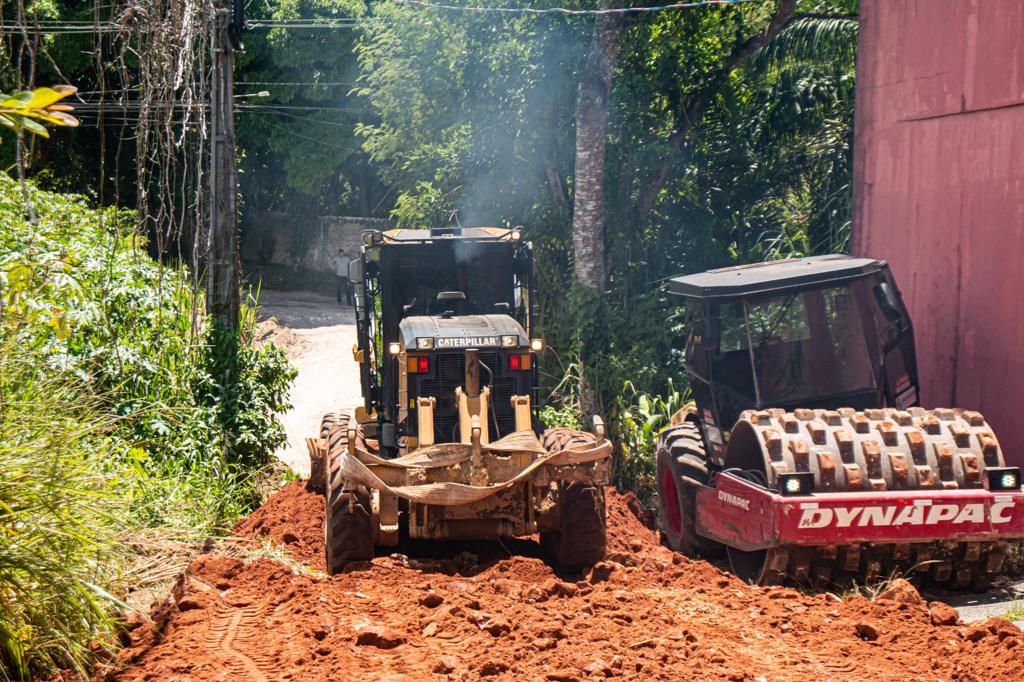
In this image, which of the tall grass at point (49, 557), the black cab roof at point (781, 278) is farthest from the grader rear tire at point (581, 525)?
the tall grass at point (49, 557)

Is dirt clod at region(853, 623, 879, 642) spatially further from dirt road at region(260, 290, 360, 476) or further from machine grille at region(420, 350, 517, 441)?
dirt road at region(260, 290, 360, 476)

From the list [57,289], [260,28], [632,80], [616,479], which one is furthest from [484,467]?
[260,28]

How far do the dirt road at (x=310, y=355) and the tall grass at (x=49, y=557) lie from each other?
25.9 feet

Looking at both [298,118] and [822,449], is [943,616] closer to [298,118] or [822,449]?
[822,449]


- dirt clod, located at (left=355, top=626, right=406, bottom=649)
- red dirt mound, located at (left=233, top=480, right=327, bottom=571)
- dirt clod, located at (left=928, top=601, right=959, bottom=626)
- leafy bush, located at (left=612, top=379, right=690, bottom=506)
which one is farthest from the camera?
leafy bush, located at (left=612, top=379, right=690, bottom=506)

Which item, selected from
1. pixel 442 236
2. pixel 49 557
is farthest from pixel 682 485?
pixel 49 557

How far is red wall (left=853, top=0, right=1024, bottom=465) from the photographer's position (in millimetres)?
11234

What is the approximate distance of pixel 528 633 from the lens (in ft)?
22.3

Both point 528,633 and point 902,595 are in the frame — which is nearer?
point 528,633

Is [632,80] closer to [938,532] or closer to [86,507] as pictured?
[938,532]

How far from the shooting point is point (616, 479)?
14984 mm

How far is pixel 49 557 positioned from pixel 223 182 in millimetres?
8510

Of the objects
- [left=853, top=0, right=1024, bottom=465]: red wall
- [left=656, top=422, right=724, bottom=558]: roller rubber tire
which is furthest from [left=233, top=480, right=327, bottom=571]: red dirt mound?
[left=853, top=0, right=1024, bottom=465]: red wall

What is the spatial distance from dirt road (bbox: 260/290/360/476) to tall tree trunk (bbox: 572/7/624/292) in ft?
15.0
